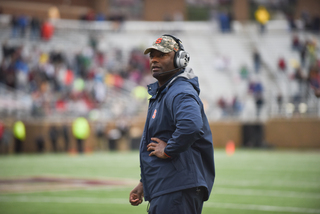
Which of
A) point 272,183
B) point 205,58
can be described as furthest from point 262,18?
point 272,183

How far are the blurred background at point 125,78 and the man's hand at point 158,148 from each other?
1941 centimetres

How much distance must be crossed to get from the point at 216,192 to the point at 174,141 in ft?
22.9

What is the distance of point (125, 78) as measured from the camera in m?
30.7

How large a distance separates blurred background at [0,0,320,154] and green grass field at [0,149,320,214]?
8.49 m

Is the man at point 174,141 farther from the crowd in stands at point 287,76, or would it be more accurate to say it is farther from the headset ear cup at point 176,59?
the crowd in stands at point 287,76

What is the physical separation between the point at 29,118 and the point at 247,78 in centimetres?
1522

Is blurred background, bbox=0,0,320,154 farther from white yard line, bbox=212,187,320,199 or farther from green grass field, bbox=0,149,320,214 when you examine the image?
white yard line, bbox=212,187,320,199

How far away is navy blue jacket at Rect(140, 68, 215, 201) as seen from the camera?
12.2 feet

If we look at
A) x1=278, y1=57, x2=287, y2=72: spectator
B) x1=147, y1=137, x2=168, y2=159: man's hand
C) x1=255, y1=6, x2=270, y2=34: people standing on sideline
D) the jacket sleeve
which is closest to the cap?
the jacket sleeve

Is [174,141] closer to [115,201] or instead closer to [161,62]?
[161,62]

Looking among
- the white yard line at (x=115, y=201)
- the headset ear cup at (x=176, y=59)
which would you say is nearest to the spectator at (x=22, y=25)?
the white yard line at (x=115, y=201)

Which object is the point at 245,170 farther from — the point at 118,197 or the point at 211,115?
the point at 211,115

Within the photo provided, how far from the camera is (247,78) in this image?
32500 millimetres

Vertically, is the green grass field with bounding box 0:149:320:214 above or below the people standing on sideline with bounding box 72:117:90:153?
above
